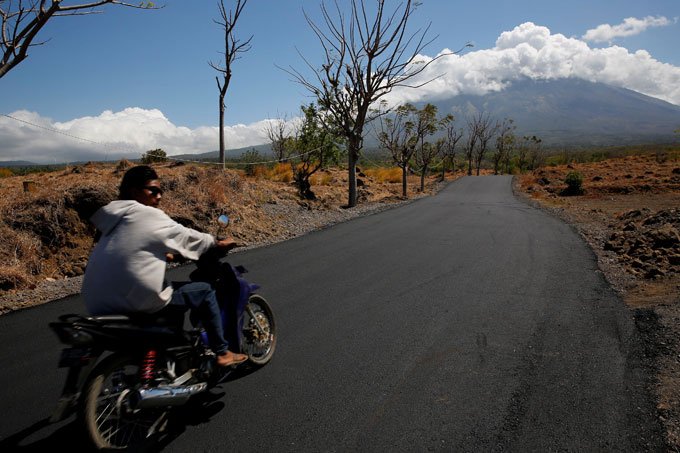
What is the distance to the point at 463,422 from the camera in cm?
335

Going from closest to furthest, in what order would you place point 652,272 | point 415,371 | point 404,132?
point 415,371, point 652,272, point 404,132

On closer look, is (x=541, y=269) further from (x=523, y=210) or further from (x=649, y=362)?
(x=523, y=210)

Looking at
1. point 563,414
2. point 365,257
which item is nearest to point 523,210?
point 365,257

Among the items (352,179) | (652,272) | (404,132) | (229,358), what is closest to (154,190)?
(229,358)

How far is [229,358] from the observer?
12.3ft

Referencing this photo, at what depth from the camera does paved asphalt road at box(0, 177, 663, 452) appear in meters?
3.20

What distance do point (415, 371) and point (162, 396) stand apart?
219 cm

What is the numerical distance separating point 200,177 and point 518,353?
35.4 feet

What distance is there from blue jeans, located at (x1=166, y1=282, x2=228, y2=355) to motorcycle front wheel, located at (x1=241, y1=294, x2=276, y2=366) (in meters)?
0.49

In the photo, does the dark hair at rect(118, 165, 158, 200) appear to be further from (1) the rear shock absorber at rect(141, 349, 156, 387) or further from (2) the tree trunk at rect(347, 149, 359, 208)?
(2) the tree trunk at rect(347, 149, 359, 208)

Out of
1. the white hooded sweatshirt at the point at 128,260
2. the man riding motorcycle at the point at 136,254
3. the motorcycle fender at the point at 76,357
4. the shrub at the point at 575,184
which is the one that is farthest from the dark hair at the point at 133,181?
the shrub at the point at 575,184

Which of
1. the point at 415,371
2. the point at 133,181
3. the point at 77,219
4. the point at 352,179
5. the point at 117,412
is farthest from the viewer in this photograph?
the point at 352,179

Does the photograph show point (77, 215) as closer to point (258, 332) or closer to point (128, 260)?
point (258, 332)

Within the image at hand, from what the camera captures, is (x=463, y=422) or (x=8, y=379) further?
(x=8, y=379)
